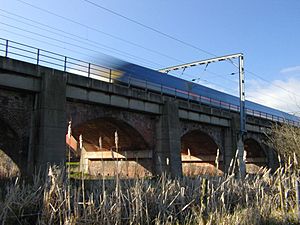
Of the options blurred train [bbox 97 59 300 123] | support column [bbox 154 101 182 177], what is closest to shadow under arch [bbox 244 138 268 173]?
blurred train [bbox 97 59 300 123]

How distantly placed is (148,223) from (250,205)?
2.72m

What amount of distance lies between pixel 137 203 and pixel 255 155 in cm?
3428

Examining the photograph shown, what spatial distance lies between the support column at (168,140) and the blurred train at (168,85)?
2511 mm

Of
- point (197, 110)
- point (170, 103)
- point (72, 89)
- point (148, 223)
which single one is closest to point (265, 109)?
point (197, 110)

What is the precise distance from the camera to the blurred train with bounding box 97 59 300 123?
23125mm

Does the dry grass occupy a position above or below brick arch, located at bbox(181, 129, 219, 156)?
below

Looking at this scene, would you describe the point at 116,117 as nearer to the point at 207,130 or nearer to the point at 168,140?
the point at 168,140

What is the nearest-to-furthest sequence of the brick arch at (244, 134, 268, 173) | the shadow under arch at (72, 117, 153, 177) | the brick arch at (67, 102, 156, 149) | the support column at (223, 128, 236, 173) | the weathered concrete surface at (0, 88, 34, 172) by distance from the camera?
1. the weathered concrete surface at (0, 88, 34, 172)
2. the brick arch at (67, 102, 156, 149)
3. the shadow under arch at (72, 117, 153, 177)
4. the support column at (223, 128, 236, 173)
5. the brick arch at (244, 134, 268, 173)

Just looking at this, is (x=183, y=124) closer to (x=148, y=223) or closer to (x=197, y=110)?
(x=197, y=110)

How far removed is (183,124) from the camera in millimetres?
24312

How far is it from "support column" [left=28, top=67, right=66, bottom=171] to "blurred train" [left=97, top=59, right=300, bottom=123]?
20.5ft

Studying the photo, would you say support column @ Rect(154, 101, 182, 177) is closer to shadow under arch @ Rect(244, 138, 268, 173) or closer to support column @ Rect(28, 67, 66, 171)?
support column @ Rect(28, 67, 66, 171)

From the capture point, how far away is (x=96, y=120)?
20.1m

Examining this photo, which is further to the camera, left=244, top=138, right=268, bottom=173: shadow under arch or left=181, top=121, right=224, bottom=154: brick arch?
left=244, top=138, right=268, bottom=173: shadow under arch
